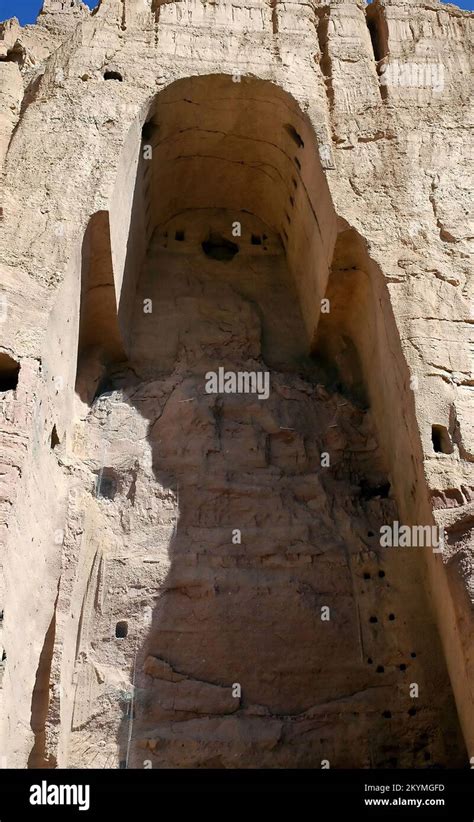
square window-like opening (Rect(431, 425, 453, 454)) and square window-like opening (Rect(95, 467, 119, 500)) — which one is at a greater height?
square window-like opening (Rect(95, 467, 119, 500))

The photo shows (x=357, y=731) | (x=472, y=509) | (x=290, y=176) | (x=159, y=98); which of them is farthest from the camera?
(x=290, y=176)

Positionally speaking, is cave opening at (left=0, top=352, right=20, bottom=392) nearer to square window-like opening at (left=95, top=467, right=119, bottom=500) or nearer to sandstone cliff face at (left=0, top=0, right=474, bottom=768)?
sandstone cliff face at (left=0, top=0, right=474, bottom=768)

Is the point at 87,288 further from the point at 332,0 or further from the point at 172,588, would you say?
the point at 332,0

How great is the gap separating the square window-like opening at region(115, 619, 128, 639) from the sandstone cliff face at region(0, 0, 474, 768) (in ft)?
0.10

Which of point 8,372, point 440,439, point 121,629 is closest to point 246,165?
point 8,372

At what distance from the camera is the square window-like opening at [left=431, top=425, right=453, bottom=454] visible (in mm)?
6663

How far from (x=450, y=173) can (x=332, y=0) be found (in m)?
2.84

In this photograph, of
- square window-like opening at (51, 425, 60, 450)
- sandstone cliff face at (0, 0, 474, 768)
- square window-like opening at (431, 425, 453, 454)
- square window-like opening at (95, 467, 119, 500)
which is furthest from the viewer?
square window-like opening at (95, 467, 119, 500)

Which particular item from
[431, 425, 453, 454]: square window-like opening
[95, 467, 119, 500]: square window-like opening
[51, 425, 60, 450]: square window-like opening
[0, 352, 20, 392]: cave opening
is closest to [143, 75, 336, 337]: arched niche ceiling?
[431, 425, 453, 454]: square window-like opening

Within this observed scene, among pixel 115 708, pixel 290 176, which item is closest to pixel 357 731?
pixel 115 708

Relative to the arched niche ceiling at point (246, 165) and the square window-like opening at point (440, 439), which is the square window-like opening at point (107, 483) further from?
the square window-like opening at point (440, 439)

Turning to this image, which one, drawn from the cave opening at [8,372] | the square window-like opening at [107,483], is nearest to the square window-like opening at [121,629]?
the square window-like opening at [107,483]

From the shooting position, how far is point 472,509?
621 centimetres

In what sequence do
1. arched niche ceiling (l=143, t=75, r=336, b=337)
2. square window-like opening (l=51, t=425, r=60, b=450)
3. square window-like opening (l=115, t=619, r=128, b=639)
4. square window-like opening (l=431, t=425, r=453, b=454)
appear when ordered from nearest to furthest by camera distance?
square window-like opening (l=431, t=425, r=453, b=454)
square window-like opening (l=115, t=619, r=128, b=639)
square window-like opening (l=51, t=425, r=60, b=450)
arched niche ceiling (l=143, t=75, r=336, b=337)
